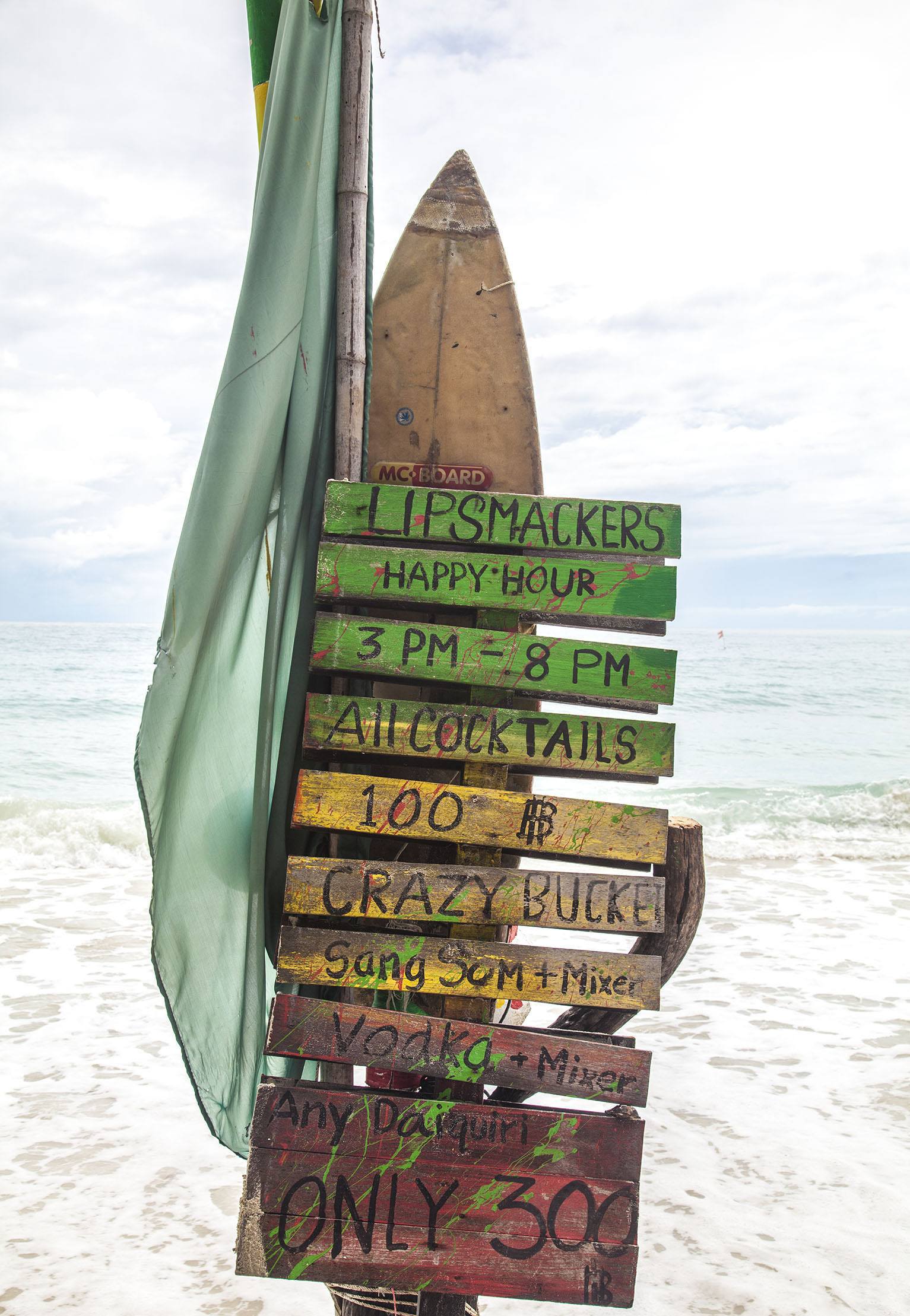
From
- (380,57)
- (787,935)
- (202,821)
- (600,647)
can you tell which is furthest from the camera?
(787,935)

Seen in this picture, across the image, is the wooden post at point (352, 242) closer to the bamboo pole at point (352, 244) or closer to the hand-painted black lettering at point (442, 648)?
the bamboo pole at point (352, 244)

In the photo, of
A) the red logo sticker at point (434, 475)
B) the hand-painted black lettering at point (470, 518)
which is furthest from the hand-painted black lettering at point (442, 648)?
the red logo sticker at point (434, 475)

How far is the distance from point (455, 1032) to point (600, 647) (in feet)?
2.76

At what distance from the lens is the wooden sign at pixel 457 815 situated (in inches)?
78.2

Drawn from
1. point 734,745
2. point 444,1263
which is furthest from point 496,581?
point 734,745

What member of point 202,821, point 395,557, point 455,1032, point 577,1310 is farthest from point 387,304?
point 577,1310

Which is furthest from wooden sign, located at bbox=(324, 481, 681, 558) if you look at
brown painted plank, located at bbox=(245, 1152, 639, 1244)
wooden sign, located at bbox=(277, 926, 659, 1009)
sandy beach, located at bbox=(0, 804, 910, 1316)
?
sandy beach, located at bbox=(0, 804, 910, 1316)

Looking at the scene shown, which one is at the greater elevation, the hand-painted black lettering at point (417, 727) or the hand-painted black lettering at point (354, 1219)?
the hand-painted black lettering at point (417, 727)

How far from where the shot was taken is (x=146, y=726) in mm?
2102

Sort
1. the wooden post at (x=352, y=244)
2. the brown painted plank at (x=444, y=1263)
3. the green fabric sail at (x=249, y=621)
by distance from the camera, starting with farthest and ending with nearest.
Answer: the wooden post at (x=352, y=244) < the green fabric sail at (x=249, y=621) < the brown painted plank at (x=444, y=1263)

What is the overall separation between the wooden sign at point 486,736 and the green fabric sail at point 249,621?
0.27m

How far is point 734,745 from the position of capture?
18.2 m

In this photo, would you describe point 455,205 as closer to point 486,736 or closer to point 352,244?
point 352,244

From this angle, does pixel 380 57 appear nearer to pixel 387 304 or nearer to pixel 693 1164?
pixel 387 304
